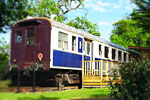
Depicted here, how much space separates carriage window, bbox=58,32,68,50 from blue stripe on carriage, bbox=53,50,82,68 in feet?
1.25

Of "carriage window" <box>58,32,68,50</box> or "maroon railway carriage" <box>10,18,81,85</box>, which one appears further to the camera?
"carriage window" <box>58,32,68,50</box>

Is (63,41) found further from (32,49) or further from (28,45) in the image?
(28,45)

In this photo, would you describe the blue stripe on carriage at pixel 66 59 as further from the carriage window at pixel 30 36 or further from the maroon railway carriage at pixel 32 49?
the carriage window at pixel 30 36

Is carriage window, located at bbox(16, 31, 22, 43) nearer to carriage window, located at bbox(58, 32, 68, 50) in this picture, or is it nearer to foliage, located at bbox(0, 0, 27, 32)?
carriage window, located at bbox(58, 32, 68, 50)

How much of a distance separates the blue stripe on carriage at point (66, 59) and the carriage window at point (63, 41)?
382 millimetres

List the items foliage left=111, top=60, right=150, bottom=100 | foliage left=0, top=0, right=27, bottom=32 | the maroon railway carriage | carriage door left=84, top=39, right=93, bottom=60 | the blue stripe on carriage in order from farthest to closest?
carriage door left=84, top=39, right=93, bottom=60, the blue stripe on carriage, the maroon railway carriage, foliage left=111, top=60, right=150, bottom=100, foliage left=0, top=0, right=27, bottom=32

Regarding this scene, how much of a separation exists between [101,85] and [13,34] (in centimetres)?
662

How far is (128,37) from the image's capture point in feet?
151

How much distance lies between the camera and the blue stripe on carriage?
13.8m

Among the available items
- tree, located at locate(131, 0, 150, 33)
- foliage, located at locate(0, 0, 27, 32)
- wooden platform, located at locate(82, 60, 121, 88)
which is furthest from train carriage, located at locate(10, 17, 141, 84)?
foliage, located at locate(0, 0, 27, 32)

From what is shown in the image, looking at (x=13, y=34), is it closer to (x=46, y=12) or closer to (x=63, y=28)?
(x=63, y=28)

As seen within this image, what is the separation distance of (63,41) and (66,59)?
3.64ft

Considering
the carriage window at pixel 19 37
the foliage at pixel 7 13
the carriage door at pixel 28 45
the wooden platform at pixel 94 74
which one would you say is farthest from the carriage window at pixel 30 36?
the foliage at pixel 7 13

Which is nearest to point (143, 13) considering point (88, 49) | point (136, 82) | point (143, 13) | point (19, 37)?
point (143, 13)
